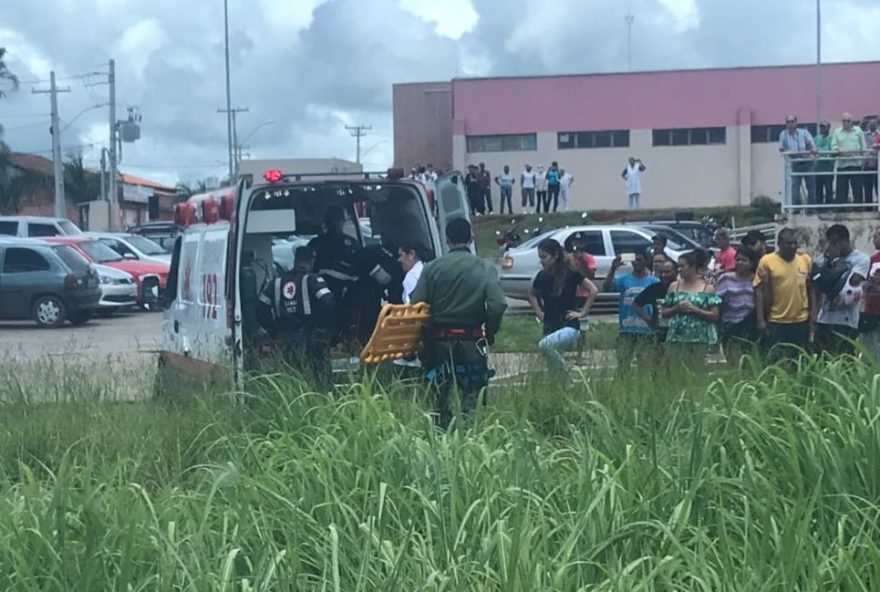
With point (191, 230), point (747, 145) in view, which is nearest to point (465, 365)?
point (191, 230)

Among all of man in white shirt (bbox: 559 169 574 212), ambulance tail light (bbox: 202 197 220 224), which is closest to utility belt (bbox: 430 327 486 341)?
ambulance tail light (bbox: 202 197 220 224)

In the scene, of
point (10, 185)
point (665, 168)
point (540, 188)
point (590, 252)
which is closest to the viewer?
point (590, 252)

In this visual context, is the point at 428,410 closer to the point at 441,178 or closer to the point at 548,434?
the point at 548,434

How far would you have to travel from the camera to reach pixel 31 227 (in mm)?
30656

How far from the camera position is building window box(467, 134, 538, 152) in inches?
1794

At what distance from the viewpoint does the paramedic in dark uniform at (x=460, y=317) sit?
878cm

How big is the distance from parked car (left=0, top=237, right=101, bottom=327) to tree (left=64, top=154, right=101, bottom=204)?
5268 cm

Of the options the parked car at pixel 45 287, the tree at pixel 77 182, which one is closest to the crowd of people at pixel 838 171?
the parked car at pixel 45 287

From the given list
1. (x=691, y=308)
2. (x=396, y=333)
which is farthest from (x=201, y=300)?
(x=691, y=308)

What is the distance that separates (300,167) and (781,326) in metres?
3.98

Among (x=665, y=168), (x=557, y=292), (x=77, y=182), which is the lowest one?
(x=557, y=292)

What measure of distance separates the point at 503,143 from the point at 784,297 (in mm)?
35115

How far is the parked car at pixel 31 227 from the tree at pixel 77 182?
4541 cm

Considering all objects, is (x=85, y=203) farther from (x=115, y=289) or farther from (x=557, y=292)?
(x=557, y=292)
